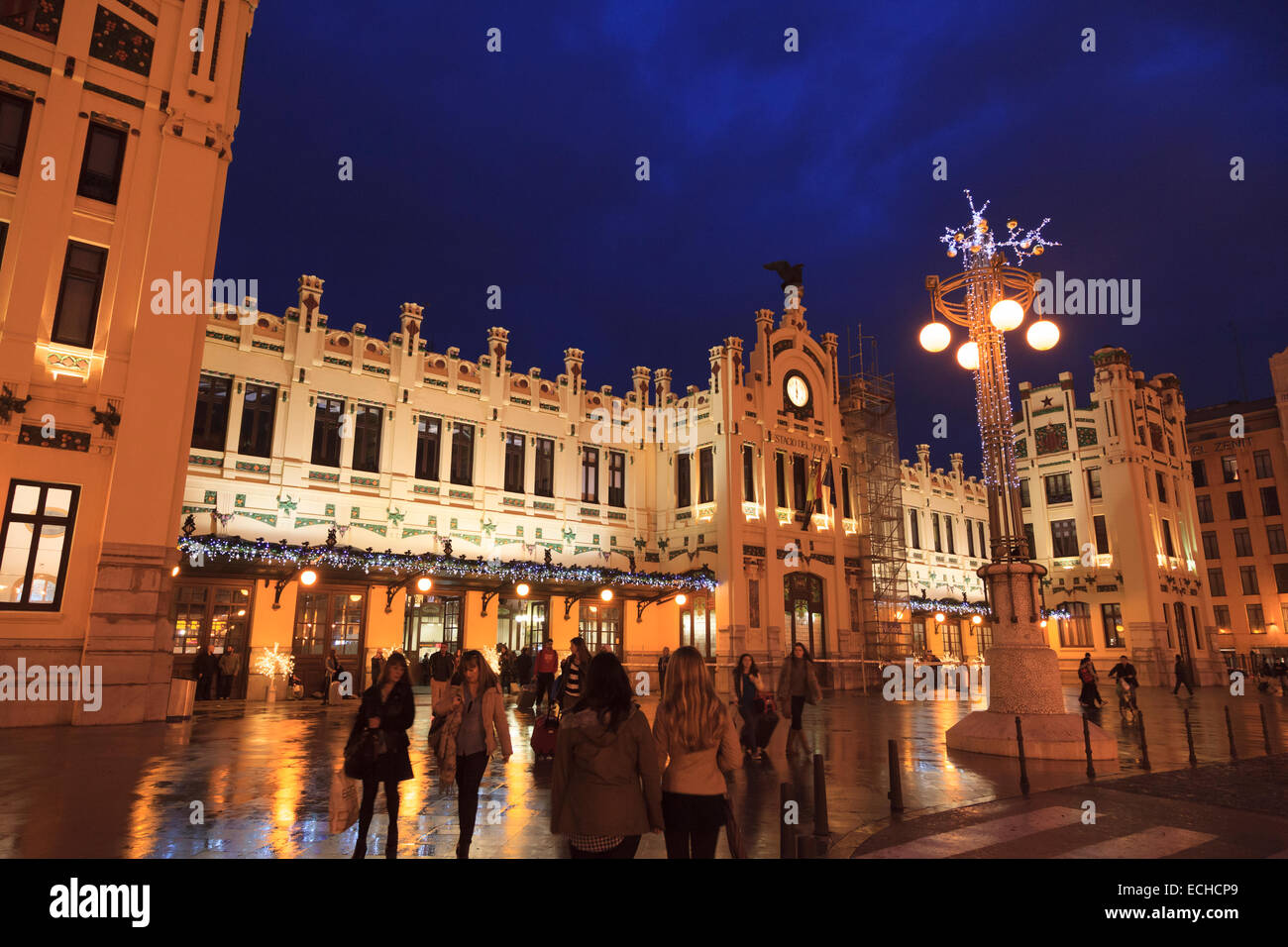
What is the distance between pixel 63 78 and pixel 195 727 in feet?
45.1

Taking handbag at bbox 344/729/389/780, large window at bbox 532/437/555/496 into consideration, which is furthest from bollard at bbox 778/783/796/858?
large window at bbox 532/437/555/496

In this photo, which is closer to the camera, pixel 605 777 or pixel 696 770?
pixel 605 777

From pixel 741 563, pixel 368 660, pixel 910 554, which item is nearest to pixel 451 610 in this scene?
pixel 368 660

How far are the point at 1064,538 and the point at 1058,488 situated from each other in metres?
2.95

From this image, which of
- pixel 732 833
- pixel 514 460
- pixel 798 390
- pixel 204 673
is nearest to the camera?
pixel 732 833

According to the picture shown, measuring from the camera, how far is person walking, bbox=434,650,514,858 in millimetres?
6711

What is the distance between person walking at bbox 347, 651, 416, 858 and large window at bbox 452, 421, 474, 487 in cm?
2085

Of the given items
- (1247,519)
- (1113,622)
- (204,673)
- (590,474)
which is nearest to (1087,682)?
(590,474)

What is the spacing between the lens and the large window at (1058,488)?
4484 centimetres

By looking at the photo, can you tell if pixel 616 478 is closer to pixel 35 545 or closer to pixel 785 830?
pixel 35 545

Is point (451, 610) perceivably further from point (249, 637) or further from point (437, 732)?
point (437, 732)

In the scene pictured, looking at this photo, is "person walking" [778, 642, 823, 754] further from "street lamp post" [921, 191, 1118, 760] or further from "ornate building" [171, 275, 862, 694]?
"ornate building" [171, 275, 862, 694]

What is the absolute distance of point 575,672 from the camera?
11.6 metres

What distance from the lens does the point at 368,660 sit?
2366 cm
